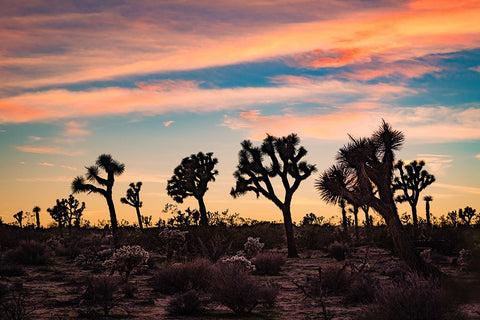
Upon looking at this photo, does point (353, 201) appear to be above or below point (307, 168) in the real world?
below

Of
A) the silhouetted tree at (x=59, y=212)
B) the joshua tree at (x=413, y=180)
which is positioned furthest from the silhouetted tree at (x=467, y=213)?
the silhouetted tree at (x=59, y=212)

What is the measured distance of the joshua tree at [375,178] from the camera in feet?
50.8

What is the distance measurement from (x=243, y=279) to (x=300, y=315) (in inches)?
62.2

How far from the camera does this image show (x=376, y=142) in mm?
16438

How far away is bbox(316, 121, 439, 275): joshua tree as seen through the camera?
15.5m

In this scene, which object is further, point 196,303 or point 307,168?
point 307,168

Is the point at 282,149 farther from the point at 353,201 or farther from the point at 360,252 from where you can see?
the point at 353,201

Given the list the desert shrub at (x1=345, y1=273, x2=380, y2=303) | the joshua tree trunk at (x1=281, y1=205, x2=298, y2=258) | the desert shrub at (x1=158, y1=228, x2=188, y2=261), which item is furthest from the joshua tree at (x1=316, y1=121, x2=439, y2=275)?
the joshua tree trunk at (x1=281, y1=205, x2=298, y2=258)

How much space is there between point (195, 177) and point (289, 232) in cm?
1678

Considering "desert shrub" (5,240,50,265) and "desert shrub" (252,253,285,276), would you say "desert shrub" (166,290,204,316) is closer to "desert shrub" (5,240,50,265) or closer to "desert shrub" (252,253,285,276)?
"desert shrub" (252,253,285,276)

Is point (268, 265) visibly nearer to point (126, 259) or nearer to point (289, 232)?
point (126, 259)

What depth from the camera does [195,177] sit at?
45.3 m

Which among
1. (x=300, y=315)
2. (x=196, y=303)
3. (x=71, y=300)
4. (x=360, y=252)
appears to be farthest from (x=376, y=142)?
(x=360, y=252)

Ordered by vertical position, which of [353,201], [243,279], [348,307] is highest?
[353,201]
